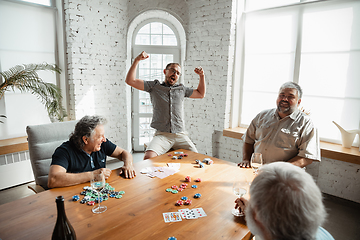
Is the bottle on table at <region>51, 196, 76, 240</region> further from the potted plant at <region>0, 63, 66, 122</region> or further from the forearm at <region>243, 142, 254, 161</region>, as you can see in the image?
the potted plant at <region>0, 63, 66, 122</region>

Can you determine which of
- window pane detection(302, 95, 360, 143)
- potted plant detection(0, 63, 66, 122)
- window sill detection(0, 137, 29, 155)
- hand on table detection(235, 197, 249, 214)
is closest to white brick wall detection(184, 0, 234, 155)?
window pane detection(302, 95, 360, 143)

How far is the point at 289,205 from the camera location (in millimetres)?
855

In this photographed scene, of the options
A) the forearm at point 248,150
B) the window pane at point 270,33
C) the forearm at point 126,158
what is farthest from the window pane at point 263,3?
the forearm at point 126,158

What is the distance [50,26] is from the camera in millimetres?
4133

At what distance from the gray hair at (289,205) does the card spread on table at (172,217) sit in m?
0.64

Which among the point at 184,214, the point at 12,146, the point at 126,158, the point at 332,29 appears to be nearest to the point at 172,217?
the point at 184,214

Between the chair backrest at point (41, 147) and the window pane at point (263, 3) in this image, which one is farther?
the window pane at point (263, 3)

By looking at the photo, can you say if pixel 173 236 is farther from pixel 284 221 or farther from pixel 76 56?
pixel 76 56

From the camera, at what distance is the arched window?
16.9ft

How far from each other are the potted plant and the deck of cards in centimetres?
314

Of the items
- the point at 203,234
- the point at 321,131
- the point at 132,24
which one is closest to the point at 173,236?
the point at 203,234

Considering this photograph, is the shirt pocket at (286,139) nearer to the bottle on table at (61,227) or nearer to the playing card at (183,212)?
the playing card at (183,212)

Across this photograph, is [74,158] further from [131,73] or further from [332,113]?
[332,113]

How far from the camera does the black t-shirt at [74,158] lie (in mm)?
1951
